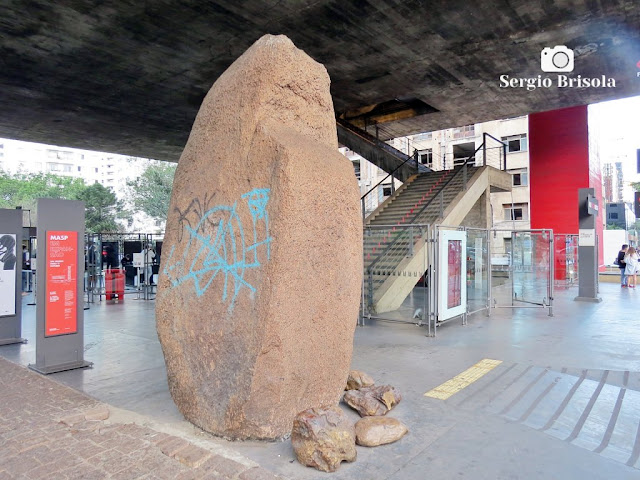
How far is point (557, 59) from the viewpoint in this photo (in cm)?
1316

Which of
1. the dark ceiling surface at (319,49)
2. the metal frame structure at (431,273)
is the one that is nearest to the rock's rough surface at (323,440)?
the metal frame structure at (431,273)

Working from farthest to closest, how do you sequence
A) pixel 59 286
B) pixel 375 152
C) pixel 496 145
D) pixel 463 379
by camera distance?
pixel 496 145
pixel 375 152
pixel 59 286
pixel 463 379

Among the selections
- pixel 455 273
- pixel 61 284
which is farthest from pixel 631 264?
pixel 61 284

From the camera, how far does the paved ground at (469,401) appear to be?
351 centimetres

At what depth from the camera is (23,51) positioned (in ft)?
39.5

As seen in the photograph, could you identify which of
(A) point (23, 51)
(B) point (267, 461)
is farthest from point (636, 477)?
(A) point (23, 51)

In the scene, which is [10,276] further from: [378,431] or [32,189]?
[32,189]

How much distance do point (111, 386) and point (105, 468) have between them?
7.74 feet

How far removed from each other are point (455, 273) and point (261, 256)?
6.35 meters

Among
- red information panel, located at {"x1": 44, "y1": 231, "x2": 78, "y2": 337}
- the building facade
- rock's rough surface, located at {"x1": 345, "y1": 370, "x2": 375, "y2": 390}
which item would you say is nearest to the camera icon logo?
rock's rough surface, located at {"x1": 345, "y1": 370, "x2": 375, "y2": 390}

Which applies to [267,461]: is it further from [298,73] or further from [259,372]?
[298,73]

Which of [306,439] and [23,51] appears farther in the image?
[23,51]

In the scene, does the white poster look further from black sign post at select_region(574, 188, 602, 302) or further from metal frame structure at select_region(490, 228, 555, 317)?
black sign post at select_region(574, 188, 602, 302)

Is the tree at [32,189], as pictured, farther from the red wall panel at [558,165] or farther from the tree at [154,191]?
the red wall panel at [558,165]
